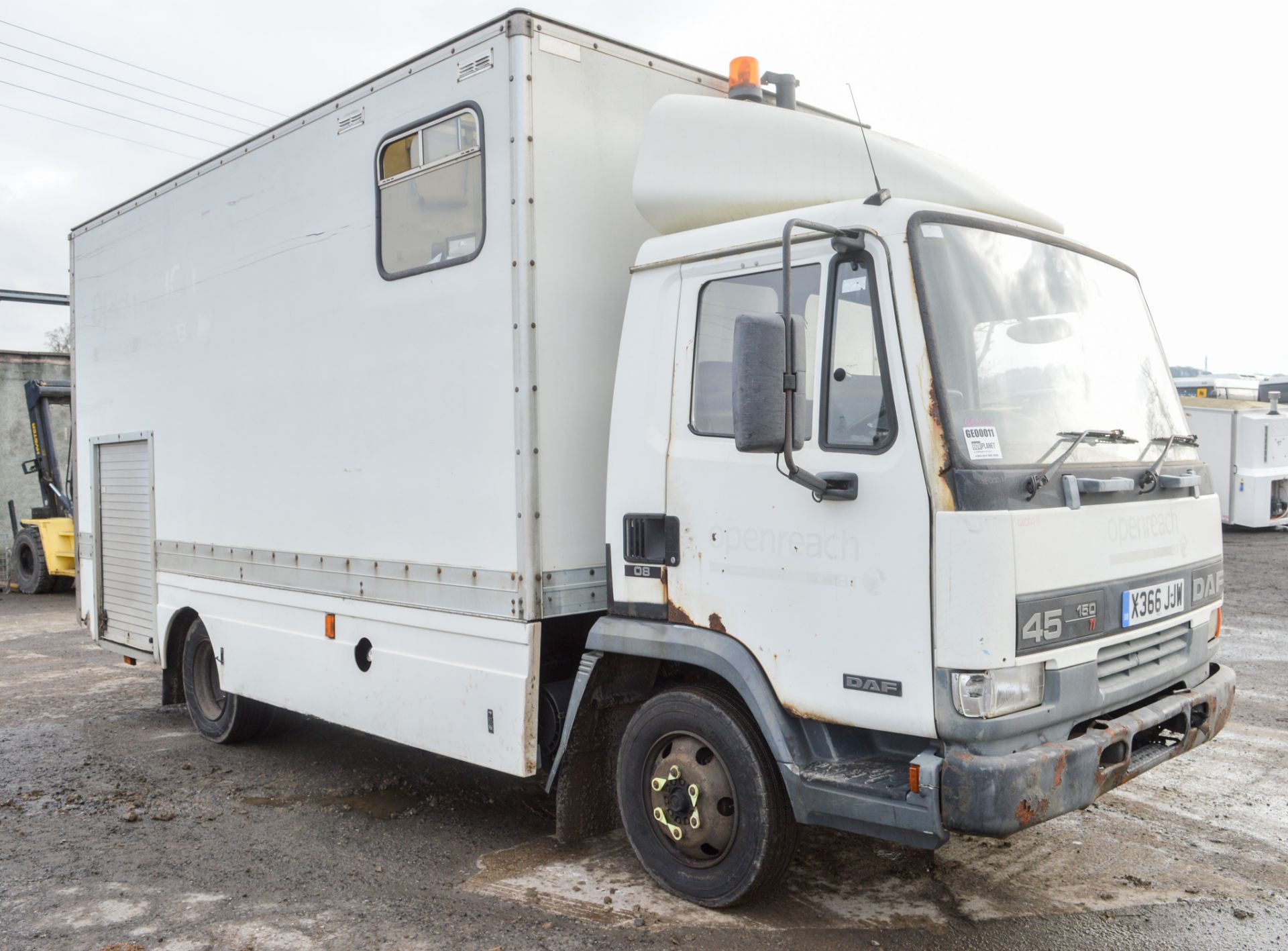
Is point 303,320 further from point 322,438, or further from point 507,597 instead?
point 507,597

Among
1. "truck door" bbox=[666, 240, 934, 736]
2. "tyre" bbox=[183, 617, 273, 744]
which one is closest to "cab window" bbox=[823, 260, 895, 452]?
"truck door" bbox=[666, 240, 934, 736]

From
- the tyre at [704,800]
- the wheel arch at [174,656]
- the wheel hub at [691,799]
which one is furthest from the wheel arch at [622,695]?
the wheel arch at [174,656]

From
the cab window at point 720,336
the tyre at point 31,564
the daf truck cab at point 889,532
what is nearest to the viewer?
the daf truck cab at point 889,532

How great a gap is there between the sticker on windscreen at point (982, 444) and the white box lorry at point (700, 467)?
0.02m

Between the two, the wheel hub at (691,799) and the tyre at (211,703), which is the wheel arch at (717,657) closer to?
the wheel hub at (691,799)

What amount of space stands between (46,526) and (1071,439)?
15955 mm

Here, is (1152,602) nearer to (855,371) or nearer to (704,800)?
(855,371)

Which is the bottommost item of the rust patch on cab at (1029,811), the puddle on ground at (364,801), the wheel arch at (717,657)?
the puddle on ground at (364,801)

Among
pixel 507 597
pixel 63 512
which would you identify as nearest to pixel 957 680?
pixel 507 597

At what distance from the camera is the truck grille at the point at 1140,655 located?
3650mm

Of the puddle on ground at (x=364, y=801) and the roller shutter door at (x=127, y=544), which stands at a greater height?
the roller shutter door at (x=127, y=544)

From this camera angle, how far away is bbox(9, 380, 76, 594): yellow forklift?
51.9ft

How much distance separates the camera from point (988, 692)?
3.28 metres

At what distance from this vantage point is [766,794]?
3791 millimetres
